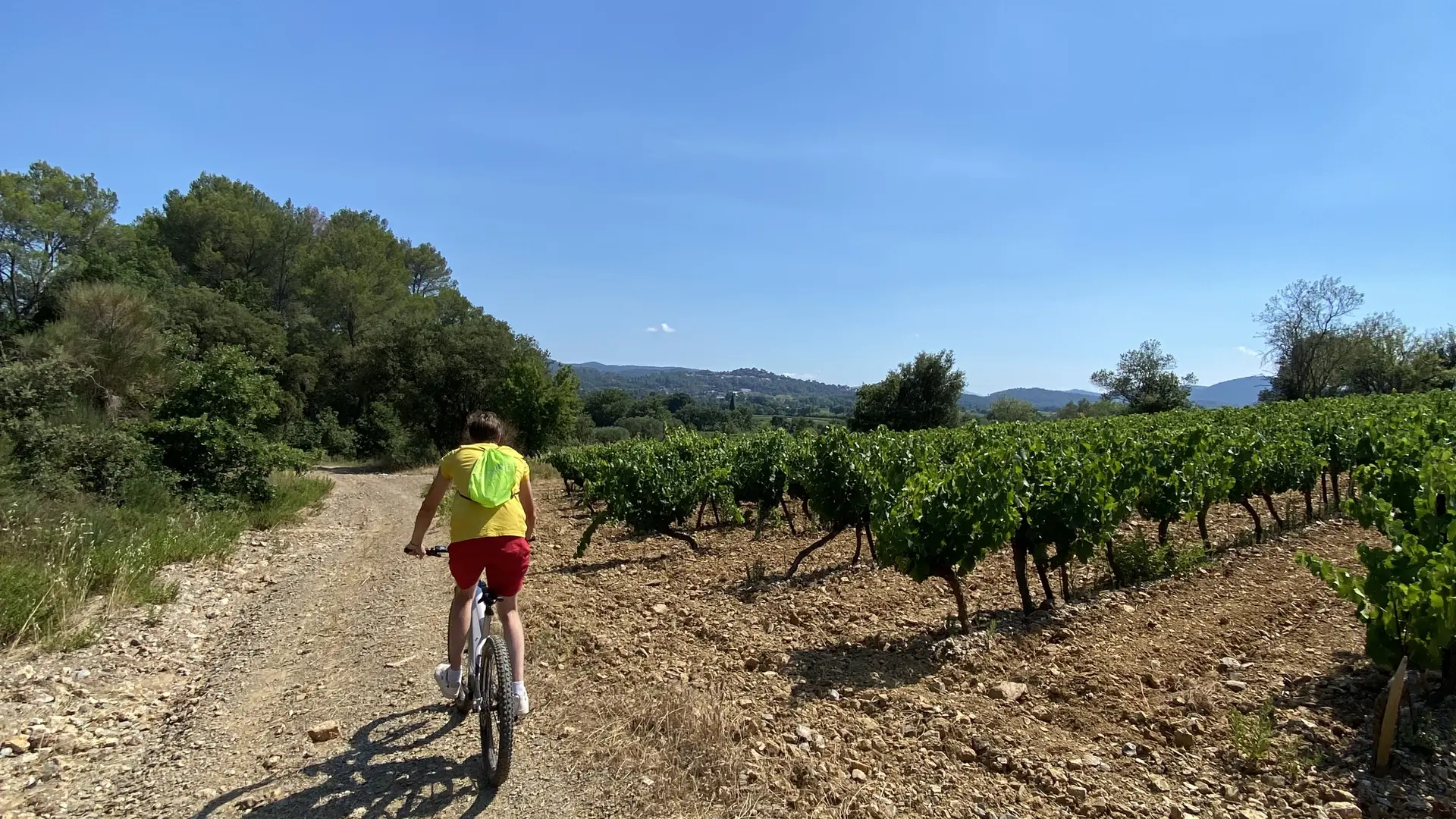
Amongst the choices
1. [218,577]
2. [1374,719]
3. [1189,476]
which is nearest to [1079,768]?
[1374,719]

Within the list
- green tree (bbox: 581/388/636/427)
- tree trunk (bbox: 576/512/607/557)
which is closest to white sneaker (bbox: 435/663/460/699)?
tree trunk (bbox: 576/512/607/557)

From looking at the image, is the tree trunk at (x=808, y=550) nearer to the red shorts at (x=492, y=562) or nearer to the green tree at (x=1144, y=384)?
the red shorts at (x=492, y=562)

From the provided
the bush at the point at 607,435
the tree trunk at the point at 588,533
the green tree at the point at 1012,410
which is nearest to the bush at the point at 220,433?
the tree trunk at the point at 588,533

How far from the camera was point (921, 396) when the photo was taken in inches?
1970

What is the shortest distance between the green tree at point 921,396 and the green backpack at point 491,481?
1853 inches

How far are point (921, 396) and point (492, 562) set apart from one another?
49.1 metres

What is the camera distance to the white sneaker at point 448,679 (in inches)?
145

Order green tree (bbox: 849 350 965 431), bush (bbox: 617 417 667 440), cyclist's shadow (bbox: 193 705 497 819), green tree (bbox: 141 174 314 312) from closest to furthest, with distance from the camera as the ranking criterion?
1. cyclist's shadow (bbox: 193 705 497 819)
2. green tree (bbox: 141 174 314 312)
3. green tree (bbox: 849 350 965 431)
4. bush (bbox: 617 417 667 440)

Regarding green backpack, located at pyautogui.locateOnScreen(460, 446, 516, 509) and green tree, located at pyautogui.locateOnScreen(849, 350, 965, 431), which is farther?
green tree, located at pyautogui.locateOnScreen(849, 350, 965, 431)

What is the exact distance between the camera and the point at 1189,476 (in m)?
7.66

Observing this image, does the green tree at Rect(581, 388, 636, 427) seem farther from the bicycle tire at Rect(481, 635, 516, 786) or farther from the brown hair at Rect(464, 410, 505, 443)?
the bicycle tire at Rect(481, 635, 516, 786)

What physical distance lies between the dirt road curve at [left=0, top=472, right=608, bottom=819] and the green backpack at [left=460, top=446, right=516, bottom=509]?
1521 millimetres

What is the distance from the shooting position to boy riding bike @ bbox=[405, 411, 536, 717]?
11.6 ft

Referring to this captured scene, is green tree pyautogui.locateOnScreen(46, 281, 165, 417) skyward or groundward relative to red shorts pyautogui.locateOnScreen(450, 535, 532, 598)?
skyward
